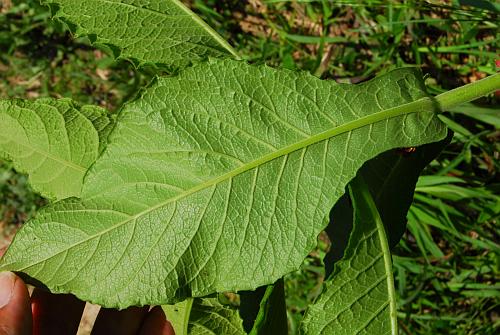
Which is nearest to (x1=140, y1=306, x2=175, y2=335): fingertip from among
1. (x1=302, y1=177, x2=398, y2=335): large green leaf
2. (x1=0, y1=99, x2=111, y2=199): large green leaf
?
(x1=0, y1=99, x2=111, y2=199): large green leaf

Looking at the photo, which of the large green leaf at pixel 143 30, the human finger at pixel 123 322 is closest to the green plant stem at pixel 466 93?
the large green leaf at pixel 143 30

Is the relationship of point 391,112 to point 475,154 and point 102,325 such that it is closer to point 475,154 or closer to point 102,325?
point 102,325

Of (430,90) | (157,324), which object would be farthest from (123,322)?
(430,90)

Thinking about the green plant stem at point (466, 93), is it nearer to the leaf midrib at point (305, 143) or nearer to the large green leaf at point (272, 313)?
the leaf midrib at point (305, 143)

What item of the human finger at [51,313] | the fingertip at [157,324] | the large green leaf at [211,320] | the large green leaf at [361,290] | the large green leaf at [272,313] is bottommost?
the human finger at [51,313]

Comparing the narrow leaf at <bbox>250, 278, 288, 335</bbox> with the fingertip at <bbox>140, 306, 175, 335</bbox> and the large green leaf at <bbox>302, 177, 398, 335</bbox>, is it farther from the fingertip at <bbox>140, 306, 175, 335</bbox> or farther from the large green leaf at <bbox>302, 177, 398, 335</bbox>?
the fingertip at <bbox>140, 306, 175, 335</bbox>

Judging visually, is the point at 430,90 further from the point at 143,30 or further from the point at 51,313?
the point at 51,313

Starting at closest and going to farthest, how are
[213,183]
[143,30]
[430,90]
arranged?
[213,183]
[143,30]
[430,90]

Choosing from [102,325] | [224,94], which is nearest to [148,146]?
[224,94]
